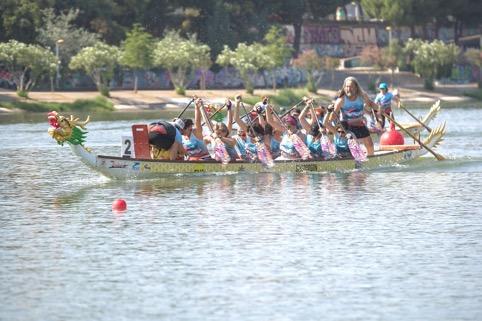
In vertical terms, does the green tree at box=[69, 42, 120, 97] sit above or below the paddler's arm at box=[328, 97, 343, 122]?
below

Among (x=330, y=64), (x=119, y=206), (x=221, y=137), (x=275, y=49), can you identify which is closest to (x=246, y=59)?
(x=275, y=49)

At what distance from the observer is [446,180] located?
37625 mm

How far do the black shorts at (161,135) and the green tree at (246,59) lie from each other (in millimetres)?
77427

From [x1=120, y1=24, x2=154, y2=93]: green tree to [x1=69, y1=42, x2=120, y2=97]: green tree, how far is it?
0.83 meters

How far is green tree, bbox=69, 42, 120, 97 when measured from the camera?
10431 centimetres

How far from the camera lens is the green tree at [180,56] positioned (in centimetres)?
10994

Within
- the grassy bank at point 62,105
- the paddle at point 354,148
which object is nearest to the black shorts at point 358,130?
the paddle at point 354,148

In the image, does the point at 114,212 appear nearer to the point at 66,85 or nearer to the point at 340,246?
the point at 340,246

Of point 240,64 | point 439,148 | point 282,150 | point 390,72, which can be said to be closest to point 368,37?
point 390,72

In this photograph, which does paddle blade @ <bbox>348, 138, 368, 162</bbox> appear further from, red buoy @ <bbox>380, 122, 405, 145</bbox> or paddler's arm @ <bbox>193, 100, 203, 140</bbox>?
red buoy @ <bbox>380, 122, 405, 145</bbox>

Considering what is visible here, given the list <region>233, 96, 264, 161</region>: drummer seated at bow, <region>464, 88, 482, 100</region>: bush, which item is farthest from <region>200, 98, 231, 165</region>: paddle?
<region>464, 88, 482, 100</region>: bush

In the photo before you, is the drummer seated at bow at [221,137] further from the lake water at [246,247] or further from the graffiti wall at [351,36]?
the graffiti wall at [351,36]

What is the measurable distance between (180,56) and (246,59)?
806 cm

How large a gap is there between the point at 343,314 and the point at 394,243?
631 cm
